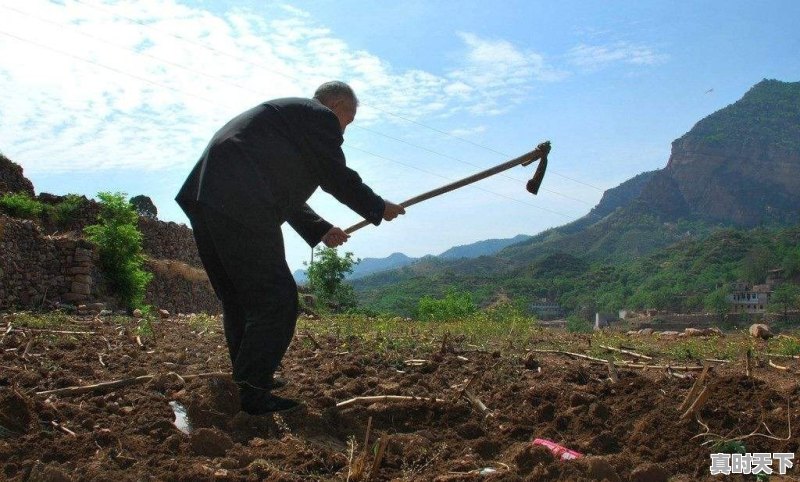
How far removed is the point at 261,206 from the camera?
3.16 m

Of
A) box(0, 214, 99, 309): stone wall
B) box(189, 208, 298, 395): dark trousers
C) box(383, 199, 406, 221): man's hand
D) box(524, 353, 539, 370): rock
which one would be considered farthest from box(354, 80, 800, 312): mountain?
box(189, 208, 298, 395): dark trousers

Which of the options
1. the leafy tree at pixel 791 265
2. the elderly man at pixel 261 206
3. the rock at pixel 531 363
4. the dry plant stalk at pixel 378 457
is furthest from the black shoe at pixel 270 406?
the leafy tree at pixel 791 265

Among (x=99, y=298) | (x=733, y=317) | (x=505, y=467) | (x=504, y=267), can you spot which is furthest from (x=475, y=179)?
(x=504, y=267)

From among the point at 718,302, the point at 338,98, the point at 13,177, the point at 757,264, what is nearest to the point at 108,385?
the point at 338,98

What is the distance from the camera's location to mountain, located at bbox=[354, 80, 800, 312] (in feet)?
234

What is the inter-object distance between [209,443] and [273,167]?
51.5 inches

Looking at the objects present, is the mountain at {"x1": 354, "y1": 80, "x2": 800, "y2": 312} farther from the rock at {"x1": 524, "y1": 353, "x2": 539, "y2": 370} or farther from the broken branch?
the broken branch

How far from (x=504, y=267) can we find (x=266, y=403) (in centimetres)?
6633

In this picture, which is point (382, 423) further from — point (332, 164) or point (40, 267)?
point (40, 267)

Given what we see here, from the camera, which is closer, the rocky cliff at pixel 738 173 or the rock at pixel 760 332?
the rock at pixel 760 332

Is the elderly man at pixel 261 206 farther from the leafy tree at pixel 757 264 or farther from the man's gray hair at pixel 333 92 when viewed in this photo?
the leafy tree at pixel 757 264

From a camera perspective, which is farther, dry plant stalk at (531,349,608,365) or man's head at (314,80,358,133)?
dry plant stalk at (531,349,608,365)

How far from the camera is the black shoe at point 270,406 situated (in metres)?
3.08

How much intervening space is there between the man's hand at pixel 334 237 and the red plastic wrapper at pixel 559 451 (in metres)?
1.55
